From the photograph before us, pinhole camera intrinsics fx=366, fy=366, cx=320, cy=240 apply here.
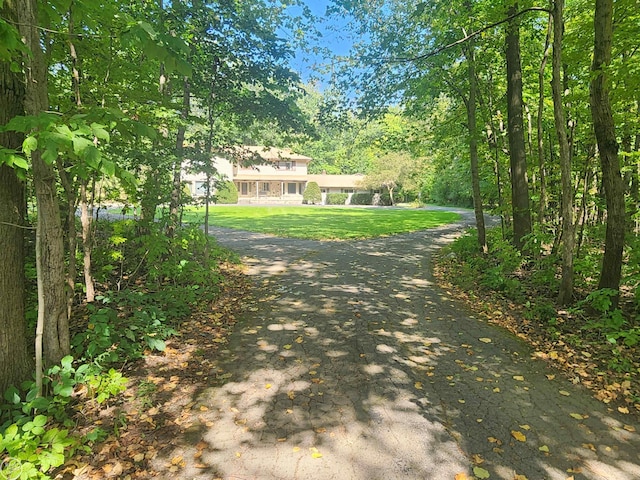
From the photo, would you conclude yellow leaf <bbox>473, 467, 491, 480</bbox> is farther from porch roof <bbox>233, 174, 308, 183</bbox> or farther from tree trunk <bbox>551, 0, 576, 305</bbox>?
porch roof <bbox>233, 174, 308, 183</bbox>

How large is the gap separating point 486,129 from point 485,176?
2.88 meters

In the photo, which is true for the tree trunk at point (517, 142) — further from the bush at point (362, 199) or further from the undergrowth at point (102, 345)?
the bush at point (362, 199)

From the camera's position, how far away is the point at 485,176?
11.6 metres

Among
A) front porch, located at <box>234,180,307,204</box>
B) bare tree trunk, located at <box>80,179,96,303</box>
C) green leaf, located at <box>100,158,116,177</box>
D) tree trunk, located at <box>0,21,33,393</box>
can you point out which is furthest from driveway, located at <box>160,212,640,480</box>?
front porch, located at <box>234,180,307,204</box>

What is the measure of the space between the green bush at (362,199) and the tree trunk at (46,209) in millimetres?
42555

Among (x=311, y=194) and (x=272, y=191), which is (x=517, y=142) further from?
(x=272, y=191)

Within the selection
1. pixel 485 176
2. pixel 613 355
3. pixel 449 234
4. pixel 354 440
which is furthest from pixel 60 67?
pixel 449 234

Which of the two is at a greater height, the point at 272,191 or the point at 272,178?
the point at 272,178

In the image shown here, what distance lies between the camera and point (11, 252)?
285 centimetres

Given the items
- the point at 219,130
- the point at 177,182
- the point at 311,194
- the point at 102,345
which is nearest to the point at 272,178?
the point at 311,194

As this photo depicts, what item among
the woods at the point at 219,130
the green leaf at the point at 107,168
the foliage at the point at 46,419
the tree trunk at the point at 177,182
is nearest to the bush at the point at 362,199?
the woods at the point at 219,130

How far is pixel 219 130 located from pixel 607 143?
6.69 m

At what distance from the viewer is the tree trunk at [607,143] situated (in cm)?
429

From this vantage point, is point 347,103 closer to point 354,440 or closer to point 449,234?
point 449,234
